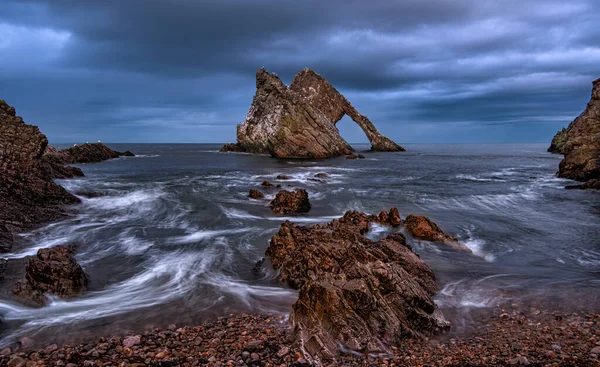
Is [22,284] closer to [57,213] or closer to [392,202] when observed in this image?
[57,213]

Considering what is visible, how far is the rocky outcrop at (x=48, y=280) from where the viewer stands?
7.62 meters

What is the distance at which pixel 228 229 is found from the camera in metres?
15.0

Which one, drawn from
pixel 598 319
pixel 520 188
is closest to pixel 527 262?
pixel 598 319

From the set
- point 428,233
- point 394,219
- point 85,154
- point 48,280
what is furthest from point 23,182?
point 85,154

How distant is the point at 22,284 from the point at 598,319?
11.5 metres

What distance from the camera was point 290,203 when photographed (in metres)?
17.2

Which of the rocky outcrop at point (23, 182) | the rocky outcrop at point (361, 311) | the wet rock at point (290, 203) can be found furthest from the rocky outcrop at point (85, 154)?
the rocky outcrop at point (361, 311)

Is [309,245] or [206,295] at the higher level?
[309,245]

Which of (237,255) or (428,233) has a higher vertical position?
(428,233)

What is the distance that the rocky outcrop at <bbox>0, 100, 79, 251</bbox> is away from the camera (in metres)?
13.5

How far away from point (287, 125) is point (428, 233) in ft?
175

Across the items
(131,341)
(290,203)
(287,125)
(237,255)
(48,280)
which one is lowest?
(237,255)

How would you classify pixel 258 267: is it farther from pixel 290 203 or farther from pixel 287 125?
pixel 287 125

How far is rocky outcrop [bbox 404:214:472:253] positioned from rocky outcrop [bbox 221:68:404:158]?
52333 millimetres
